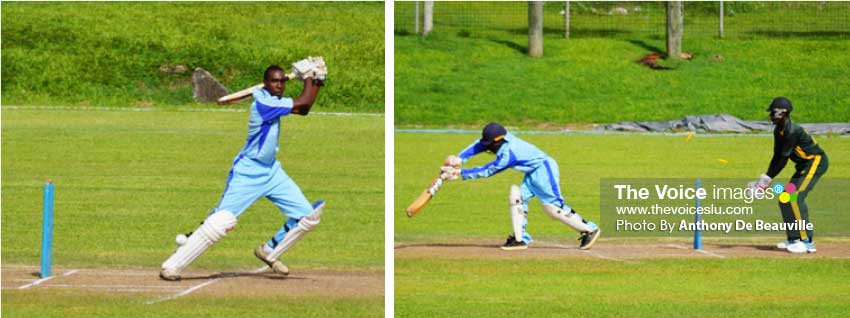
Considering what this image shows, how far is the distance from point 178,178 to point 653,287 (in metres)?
14.0

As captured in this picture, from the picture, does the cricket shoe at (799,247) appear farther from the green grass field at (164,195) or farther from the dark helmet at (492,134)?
the green grass field at (164,195)

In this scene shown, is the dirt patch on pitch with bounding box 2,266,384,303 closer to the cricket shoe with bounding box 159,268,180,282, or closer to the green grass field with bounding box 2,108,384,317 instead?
the cricket shoe with bounding box 159,268,180,282

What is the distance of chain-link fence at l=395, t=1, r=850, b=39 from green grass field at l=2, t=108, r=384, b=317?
466 centimetres

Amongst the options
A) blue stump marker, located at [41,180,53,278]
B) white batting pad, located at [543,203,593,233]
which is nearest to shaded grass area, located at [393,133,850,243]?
white batting pad, located at [543,203,593,233]

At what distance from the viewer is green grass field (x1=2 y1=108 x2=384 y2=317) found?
14609mm

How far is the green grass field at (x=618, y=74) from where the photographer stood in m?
35.7

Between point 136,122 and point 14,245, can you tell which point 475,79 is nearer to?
point 136,122

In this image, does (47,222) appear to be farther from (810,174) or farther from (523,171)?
(810,174)

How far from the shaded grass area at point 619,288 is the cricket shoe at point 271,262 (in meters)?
1.02

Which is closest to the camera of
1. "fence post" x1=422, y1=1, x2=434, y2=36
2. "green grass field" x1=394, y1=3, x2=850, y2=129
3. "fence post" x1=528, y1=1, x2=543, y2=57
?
"green grass field" x1=394, y1=3, x2=850, y2=129

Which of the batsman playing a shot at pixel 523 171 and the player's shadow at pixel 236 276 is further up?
the batsman playing a shot at pixel 523 171

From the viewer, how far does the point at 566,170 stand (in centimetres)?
2869

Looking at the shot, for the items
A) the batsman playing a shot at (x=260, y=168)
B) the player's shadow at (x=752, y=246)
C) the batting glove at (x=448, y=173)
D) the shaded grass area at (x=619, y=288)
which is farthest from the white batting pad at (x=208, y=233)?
the player's shadow at (x=752, y=246)

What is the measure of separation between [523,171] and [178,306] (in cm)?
431
